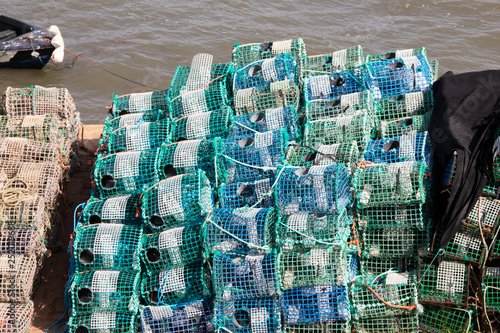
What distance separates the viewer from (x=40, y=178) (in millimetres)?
7086

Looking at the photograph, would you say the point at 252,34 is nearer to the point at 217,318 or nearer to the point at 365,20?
the point at 365,20

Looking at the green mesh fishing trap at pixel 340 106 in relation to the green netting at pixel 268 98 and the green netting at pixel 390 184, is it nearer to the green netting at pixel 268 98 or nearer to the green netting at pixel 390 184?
the green netting at pixel 268 98

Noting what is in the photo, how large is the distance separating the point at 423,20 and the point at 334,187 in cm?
1107

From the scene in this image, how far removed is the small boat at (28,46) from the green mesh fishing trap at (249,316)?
10.0 metres

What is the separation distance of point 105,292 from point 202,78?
3.06 meters

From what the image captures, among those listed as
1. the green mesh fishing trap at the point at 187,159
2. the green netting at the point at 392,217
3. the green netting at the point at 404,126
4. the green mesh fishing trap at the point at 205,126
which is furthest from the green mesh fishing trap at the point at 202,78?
the green netting at the point at 392,217

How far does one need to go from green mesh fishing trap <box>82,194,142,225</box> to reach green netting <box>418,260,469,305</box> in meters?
3.03

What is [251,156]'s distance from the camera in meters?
6.18

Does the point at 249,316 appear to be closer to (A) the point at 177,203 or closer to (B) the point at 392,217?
(A) the point at 177,203

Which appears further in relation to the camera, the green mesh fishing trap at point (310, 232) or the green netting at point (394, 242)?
the green netting at point (394, 242)

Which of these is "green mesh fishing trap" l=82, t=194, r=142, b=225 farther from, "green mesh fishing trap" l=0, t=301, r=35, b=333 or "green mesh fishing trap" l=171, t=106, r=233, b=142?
"green mesh fishing trap" l=0, t=301, r=35, b=333

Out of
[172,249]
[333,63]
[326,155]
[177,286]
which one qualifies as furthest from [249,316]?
[333,63]

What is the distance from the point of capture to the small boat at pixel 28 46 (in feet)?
44.3

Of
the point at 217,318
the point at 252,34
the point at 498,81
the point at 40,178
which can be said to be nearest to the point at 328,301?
the point at 217,318
